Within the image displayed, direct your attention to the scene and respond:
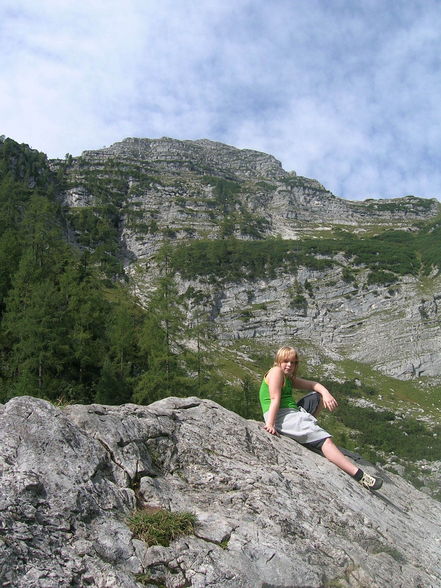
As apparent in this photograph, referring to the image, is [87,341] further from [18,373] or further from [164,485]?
[164,485]

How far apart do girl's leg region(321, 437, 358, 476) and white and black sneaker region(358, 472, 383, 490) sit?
10.9 inches

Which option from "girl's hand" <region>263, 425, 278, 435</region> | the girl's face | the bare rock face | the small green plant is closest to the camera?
the bare rock face

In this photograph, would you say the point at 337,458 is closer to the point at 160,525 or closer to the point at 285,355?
the point at 285,355

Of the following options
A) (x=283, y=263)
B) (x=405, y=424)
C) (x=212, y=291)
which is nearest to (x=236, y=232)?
(x=283, y=263)

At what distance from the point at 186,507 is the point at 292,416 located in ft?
11.9

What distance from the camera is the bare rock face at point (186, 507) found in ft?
16.4

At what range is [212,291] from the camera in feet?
454

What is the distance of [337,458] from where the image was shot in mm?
9008

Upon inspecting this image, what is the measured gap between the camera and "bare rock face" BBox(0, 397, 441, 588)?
197 inches

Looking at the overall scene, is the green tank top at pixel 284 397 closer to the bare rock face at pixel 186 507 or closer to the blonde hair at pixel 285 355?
the blonde hair at pixel 285 355

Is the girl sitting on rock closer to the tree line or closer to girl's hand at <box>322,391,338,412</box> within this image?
girl's hand at <box>322,391,338,412</box>

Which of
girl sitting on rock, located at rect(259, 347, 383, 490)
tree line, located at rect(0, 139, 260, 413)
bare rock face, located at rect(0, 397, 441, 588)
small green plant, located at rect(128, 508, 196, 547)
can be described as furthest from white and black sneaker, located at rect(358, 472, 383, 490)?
tree line, located at rect(0, 139, 260, 413)

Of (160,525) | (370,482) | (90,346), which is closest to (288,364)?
(370,482)

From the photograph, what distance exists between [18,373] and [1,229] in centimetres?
2477
